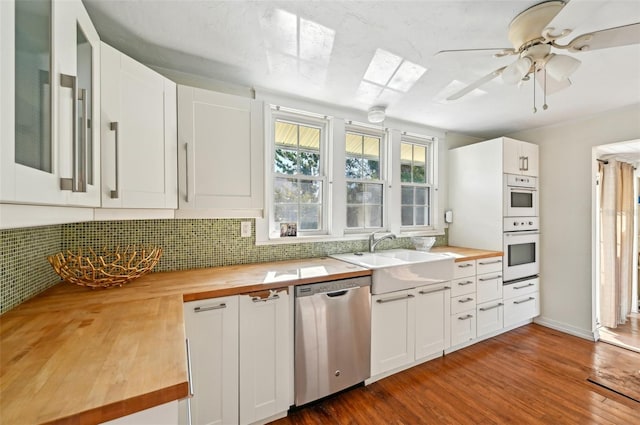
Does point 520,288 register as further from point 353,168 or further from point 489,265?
point 353,168

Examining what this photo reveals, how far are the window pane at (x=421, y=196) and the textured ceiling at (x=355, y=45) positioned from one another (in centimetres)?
114

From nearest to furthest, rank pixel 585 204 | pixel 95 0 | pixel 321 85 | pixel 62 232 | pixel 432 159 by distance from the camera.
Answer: pixel 95 0 → pixel 62 232 → pixel 321 85 → pixel 585 204 → pixel 432 159

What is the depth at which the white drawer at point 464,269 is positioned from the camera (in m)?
2.55

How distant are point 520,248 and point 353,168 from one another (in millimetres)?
2162

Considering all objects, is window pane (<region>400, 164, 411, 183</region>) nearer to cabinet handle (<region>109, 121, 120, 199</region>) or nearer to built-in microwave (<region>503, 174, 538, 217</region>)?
built-in microwave (<region>503, 174, 538, 217</region>)

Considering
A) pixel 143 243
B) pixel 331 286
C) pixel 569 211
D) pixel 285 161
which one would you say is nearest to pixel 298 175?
pixel 285 161

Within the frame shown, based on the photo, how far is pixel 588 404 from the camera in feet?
6.07

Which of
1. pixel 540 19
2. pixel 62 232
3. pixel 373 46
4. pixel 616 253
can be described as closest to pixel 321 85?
pixel 373 46

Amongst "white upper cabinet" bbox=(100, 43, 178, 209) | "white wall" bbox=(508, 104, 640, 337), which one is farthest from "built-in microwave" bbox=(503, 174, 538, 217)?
"white upper cabinet" bbox=(100, 43, 178, 209)

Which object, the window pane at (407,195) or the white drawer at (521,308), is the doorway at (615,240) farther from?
the window pane at (407,195)

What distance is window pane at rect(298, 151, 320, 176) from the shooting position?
2584 mm

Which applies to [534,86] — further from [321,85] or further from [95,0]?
[95,0]

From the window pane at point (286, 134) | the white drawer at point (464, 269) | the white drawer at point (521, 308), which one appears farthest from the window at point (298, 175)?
the white drawer at point (521, 308)

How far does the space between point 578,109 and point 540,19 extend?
80.9 inches
